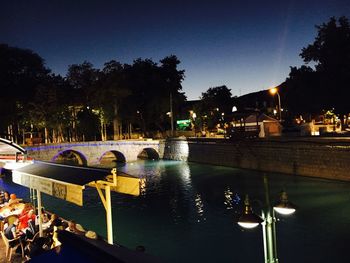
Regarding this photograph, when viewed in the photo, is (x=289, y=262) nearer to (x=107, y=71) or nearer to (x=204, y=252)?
(x=204, y=252)

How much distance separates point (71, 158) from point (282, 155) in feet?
141

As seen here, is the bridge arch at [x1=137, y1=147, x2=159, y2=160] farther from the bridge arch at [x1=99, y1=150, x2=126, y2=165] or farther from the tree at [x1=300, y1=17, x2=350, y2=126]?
the tree at [x1=300, y1=17, x2=350, y2=126]

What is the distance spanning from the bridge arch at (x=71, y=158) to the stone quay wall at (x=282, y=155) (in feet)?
52.3

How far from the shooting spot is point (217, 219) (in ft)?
71.4

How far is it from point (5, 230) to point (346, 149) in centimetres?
2519

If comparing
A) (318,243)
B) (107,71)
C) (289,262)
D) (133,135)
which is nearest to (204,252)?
(289,262)

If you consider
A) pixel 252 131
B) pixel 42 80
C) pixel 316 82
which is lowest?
pixel 252 131

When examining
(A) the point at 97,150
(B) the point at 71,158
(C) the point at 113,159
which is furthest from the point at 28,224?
(B) the point at 71,158

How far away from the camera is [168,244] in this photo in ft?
59.3

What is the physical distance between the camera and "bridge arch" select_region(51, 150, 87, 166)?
5296 cm

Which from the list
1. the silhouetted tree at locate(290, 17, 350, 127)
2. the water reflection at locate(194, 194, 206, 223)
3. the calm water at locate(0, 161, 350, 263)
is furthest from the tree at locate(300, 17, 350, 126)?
the water reflection at locate(194, 194, 206, 223)

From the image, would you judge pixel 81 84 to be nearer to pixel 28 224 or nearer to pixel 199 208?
pixel 199 208

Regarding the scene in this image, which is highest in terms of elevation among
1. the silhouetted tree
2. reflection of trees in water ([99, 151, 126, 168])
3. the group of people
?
the silhouetted tree

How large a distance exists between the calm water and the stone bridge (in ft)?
45.2
